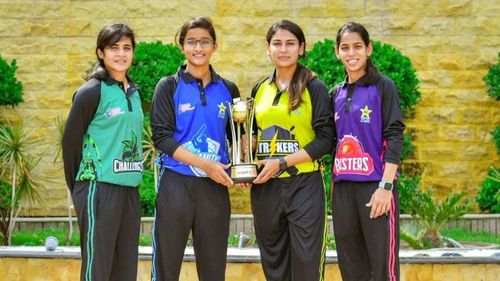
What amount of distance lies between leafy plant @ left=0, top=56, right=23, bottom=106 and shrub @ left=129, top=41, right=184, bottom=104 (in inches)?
57.1

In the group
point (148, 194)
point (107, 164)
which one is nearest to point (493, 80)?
point (148, 194)

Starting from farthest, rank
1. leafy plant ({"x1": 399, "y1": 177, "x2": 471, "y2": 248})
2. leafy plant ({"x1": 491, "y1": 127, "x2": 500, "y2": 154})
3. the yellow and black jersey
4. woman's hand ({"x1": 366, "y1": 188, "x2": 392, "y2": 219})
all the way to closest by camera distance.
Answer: leafy plant ({"x1": 491, "y1": 127, "x2": 500, "y2": 154}) → leafy plant ({"x1": 399, "y1": 177, "x2": 471, "y2": 248}) → the yellow and black jersey → woman's hand ({"x1": 366, "y1": 188, "x2": 392, "y2": 219})

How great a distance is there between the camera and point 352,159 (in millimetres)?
6664

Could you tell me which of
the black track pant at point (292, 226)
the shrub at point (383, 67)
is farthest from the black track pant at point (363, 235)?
the shrub at point (383, 67)

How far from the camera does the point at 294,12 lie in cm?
1305

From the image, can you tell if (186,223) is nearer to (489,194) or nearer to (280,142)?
(280,142)

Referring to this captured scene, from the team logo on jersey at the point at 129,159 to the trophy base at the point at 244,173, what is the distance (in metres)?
0.63

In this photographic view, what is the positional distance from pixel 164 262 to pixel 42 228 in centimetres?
605

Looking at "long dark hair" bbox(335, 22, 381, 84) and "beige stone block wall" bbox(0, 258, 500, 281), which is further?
"beige stone block wall" bbox(0, 258, 500, 281)

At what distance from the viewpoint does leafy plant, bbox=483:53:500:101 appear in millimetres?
12547

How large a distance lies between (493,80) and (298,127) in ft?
21.2

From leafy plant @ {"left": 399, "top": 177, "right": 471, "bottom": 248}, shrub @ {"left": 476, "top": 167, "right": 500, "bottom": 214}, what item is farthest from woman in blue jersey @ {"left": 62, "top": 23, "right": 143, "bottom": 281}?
shrub @ {"left": 476, "top": 167, "right": 500, "bottom": 214}

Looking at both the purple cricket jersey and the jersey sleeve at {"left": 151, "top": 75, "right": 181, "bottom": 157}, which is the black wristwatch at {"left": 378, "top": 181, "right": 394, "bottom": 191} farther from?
the jersey sleeve at {"left": 151, "top": 75, "right": 181, "bottom": 157}

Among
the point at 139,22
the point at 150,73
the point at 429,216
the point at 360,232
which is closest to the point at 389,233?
the point at 360,232
